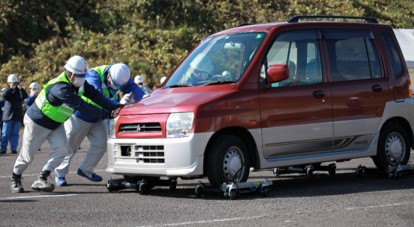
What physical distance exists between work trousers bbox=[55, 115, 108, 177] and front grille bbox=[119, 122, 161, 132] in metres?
1.47

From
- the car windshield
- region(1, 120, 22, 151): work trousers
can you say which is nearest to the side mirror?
the car windshield

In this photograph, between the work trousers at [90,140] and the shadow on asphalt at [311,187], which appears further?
the work trousers at [90,140]

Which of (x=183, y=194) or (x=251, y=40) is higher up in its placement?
(x=251, y=40)

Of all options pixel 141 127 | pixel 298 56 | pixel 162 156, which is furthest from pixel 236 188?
pixel 298 56

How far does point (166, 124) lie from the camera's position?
33.6ft

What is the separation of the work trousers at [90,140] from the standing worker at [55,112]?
72cm

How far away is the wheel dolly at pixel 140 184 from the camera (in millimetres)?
11023

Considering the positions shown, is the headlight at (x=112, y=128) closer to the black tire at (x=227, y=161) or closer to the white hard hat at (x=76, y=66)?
the white hard hat at (x=76, y=66)

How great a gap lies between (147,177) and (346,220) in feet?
11.0

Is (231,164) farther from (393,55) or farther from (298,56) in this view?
(393,55)

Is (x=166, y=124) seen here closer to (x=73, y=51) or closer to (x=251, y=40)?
(x=251, y=40)

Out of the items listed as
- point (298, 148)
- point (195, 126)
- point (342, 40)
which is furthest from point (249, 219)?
point (342, 40)

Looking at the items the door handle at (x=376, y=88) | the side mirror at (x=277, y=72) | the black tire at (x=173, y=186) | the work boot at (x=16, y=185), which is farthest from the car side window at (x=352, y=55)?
the work boot at (x=16, y=185)

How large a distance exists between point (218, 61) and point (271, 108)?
97 centimetres
